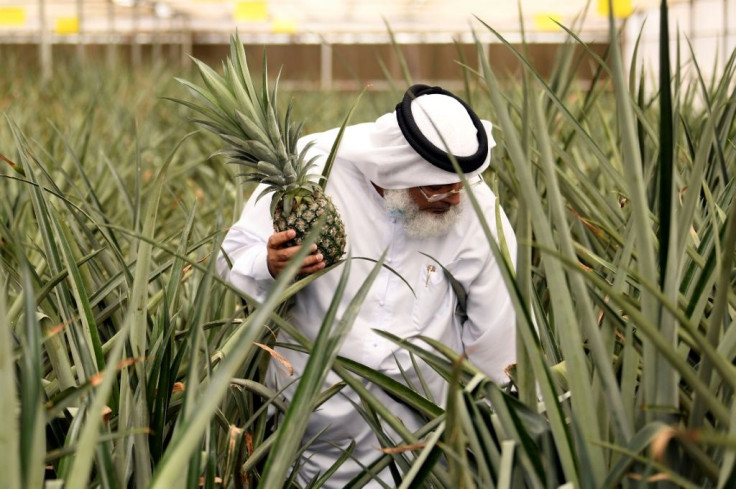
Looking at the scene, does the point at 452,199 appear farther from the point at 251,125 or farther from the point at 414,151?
the point at 251,125

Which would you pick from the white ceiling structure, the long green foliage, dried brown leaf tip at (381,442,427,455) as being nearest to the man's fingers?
the long green foliage

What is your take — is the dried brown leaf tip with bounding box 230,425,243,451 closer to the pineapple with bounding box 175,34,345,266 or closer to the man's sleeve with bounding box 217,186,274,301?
the pineapple with bounding box 175,34,345,266

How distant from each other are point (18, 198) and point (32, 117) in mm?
1744

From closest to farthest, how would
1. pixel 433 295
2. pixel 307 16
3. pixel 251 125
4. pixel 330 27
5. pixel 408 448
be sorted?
pixel 408 448, pixel 251 125, pixel 433 295, pixel 307 16, pixel 330 27

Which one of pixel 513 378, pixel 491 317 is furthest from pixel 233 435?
pixel 491 317

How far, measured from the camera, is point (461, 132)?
1.36 meters

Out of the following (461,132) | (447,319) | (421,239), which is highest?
(461,132)

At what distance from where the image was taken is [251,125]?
119cm

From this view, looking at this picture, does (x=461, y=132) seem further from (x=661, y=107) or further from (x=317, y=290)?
(x=661, y=107)

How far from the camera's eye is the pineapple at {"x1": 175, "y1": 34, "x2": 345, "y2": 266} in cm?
120

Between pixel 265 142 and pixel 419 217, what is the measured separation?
1.03 ft

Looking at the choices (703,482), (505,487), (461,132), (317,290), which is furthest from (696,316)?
(317,290)

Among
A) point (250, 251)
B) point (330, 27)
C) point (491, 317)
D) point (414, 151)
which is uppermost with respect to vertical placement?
point (330, 27)

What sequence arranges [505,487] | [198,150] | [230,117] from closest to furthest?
[505,487] < [230,117] < [198,150]
